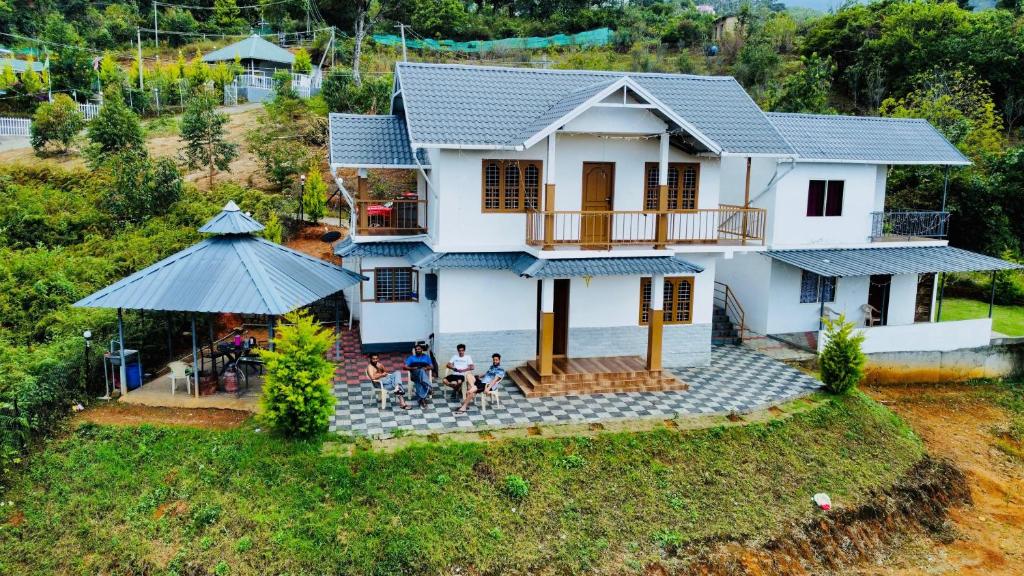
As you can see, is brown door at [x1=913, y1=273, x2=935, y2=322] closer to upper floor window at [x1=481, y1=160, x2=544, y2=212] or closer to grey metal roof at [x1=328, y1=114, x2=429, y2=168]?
upper floor window at [x1=481, y1=160, x2=544, y2=212]

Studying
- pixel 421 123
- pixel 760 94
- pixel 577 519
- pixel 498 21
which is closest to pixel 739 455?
pixel 577 519

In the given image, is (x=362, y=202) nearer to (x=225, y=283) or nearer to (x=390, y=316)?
(x=390, y=316)

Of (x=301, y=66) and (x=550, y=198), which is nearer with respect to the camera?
(x=550, y=198)

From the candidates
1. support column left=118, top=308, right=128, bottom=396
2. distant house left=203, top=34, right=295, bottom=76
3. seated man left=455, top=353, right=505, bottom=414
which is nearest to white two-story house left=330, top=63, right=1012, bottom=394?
seated man left=455, top=353, right=505, bottom=414

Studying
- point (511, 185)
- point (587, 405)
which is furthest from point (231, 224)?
point (587, 405)

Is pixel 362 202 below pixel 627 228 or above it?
above

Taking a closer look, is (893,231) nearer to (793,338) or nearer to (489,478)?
(793,338)
